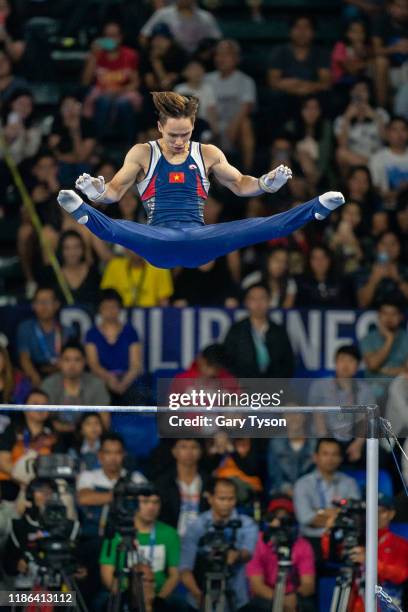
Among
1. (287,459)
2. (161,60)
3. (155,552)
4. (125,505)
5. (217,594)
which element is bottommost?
(217,594)

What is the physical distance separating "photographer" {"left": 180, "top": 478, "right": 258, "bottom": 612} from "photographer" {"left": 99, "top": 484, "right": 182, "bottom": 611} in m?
0.07

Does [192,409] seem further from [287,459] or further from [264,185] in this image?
[287,459]

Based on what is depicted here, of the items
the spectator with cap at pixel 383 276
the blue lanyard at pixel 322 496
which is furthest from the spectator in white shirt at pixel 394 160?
the blue lanyard at pixel 322 496

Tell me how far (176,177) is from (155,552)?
2519mm

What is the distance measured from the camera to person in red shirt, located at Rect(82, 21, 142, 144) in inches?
427

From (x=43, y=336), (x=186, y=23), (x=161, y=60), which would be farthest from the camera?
(x=186, y=23)

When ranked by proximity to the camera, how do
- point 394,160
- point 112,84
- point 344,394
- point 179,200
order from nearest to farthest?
point 179,200, point 344,394, point 394,160, point 112,84

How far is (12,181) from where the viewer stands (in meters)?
10.6

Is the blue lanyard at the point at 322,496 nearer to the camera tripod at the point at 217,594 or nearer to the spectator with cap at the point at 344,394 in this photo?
the spectator with cap at the point at 344,394

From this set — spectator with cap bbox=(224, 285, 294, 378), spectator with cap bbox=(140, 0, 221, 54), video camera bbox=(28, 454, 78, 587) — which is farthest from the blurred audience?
spectator with cap bbox=(140, 0, 221, 54)

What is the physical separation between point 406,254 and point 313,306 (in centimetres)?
105

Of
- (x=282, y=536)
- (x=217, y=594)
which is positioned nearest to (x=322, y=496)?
(x=282, y=536)

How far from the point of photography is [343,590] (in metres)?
8.21

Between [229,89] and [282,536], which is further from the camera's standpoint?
[229,89]
